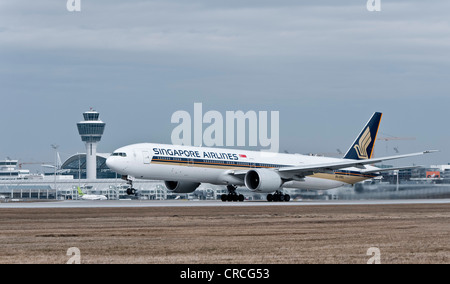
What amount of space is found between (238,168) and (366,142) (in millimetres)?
19407

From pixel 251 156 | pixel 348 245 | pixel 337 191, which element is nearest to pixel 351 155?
pixel 337 191

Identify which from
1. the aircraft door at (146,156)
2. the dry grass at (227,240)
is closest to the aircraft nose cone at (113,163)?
the aircraft door at (146,156)

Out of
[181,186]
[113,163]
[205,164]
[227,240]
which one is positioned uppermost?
[113,163]

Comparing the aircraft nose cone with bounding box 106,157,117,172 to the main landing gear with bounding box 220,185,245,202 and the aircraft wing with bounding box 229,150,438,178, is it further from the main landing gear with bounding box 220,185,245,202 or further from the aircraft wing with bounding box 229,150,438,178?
the main landing gear with bounding box 220,185,245,202

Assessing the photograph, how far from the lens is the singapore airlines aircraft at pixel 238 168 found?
71438 millimetres

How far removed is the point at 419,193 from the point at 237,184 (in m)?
19.1

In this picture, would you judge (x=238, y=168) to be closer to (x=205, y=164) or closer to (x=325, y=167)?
(x=205, y=164)

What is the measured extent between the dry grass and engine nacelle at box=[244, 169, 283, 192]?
31650mm

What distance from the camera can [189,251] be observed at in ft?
83.4

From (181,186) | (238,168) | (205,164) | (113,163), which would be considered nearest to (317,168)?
(238,168)

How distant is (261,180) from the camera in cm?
7594

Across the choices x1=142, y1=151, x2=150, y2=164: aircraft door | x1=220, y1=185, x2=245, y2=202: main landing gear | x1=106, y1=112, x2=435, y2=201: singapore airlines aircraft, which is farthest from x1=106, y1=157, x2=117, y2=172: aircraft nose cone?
x1=220, y1=185, x2=245, y2=202: main landing gear

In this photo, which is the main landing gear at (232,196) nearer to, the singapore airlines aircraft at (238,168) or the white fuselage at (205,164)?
the singapore airlines aircraft at (238,168)

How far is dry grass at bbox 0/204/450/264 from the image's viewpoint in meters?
23.4
